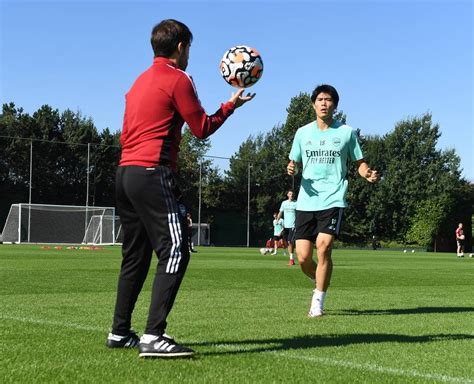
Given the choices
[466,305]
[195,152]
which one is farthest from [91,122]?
[466,305]

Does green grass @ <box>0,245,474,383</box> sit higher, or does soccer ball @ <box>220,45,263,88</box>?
soccer ball @ <box>220,45,263,88</box>

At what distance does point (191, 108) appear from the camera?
4.84 m

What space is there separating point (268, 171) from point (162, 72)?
73.3 m

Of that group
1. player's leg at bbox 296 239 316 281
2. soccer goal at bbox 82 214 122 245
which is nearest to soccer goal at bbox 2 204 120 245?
soccer goal at bbox 82 214 122 245

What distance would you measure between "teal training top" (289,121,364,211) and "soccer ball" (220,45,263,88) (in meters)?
2.04

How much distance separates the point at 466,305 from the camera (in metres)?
9.26

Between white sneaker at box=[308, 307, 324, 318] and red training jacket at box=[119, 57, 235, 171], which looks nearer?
red training jacket at box=[119, 57, 235, 171]

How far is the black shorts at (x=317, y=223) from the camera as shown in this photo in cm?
789

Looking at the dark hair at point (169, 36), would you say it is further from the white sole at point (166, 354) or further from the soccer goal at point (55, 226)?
the soccer goal at point (55, 226)

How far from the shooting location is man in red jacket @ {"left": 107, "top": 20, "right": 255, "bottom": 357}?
4.82 m

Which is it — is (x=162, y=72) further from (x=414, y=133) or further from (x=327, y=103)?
(x=414, y=133)

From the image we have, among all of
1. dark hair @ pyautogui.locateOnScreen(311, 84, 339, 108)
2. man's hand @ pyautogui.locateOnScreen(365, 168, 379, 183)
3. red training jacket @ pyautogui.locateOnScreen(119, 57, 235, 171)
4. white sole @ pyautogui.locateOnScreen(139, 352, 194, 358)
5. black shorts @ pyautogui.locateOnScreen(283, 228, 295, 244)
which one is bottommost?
white sole @ pyautogui.locateOnScreen(139, 352, 194, 358)

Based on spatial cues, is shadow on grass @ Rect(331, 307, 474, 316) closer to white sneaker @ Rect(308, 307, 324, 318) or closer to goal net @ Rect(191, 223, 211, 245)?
white sneaker @ Rect(308, 307, 324, 318)

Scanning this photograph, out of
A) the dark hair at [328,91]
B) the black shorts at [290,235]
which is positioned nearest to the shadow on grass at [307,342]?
the black shorts at [290,235]
